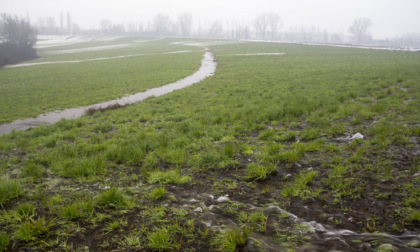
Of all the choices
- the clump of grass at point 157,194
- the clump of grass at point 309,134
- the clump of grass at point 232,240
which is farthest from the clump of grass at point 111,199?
the clump of grass at point 309,134

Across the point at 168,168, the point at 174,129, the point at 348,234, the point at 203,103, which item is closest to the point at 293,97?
the point at 203,103

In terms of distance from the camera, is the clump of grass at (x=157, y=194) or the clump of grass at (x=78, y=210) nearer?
the clump of grass at (x=78, y=210)

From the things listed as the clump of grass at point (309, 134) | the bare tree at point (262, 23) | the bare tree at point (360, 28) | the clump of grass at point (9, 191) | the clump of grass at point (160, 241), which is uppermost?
the bare tree at point (262, 23)

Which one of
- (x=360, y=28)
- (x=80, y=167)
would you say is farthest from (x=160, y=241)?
(x=360, y=28)

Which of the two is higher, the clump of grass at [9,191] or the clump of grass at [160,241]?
the clump of grass at [9,191]

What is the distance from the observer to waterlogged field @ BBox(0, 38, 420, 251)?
3912 millimetres

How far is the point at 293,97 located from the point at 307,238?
1056 centimetres

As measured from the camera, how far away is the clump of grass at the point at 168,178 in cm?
608

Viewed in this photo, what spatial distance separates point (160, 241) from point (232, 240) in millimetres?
1148

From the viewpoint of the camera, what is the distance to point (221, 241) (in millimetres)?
3766

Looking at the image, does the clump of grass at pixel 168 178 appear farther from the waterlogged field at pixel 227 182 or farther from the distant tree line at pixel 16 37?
the distant tree line at pixel 16 37

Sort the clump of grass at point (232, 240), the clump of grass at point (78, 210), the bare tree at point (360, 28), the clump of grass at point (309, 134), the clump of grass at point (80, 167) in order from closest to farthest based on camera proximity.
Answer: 1. the clump of grass at point (232, 240)
2. the clump of grass at point (78, 210)
3. the clump of grass at point (80, 167)
4. the clump of grass at point (309, 134)
5. the bare tree at point (360, 28)

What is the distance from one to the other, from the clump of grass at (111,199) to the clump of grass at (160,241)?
53.5 inches

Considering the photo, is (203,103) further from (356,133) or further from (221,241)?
(221,241)
